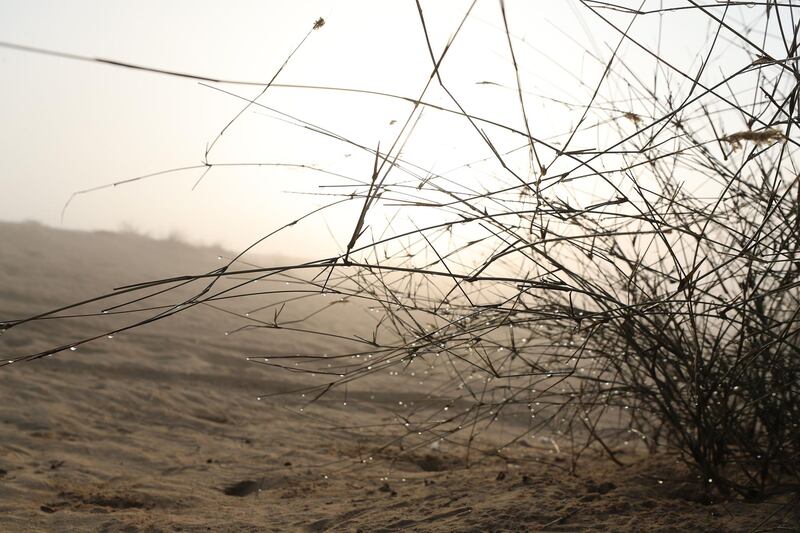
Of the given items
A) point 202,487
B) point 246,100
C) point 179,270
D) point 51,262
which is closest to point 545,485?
point 202,487

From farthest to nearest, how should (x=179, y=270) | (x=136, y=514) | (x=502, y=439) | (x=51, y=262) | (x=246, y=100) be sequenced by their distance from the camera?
(x=179, y=270) < (x=51, y=262) < (x=502, y=439) < (x=136, y=514) < (x=246, y=100)

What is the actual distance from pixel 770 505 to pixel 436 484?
1166mm

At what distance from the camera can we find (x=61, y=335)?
5.92 m

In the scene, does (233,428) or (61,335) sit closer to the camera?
(233,428)

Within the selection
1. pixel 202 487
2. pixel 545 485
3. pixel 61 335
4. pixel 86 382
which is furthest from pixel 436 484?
pixel 61 335

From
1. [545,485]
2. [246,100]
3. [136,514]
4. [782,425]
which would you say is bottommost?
[136,514]

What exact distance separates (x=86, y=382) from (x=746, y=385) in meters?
4.04

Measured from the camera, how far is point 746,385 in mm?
2340

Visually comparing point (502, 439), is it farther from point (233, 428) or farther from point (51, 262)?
point (51, 262)

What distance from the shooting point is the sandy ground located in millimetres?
2312

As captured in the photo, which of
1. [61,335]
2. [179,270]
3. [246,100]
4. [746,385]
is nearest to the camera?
[246,100]

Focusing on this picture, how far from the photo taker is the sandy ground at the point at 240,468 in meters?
2.31

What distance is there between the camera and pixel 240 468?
11.0 ft

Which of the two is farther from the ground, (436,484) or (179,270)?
(179,270)
